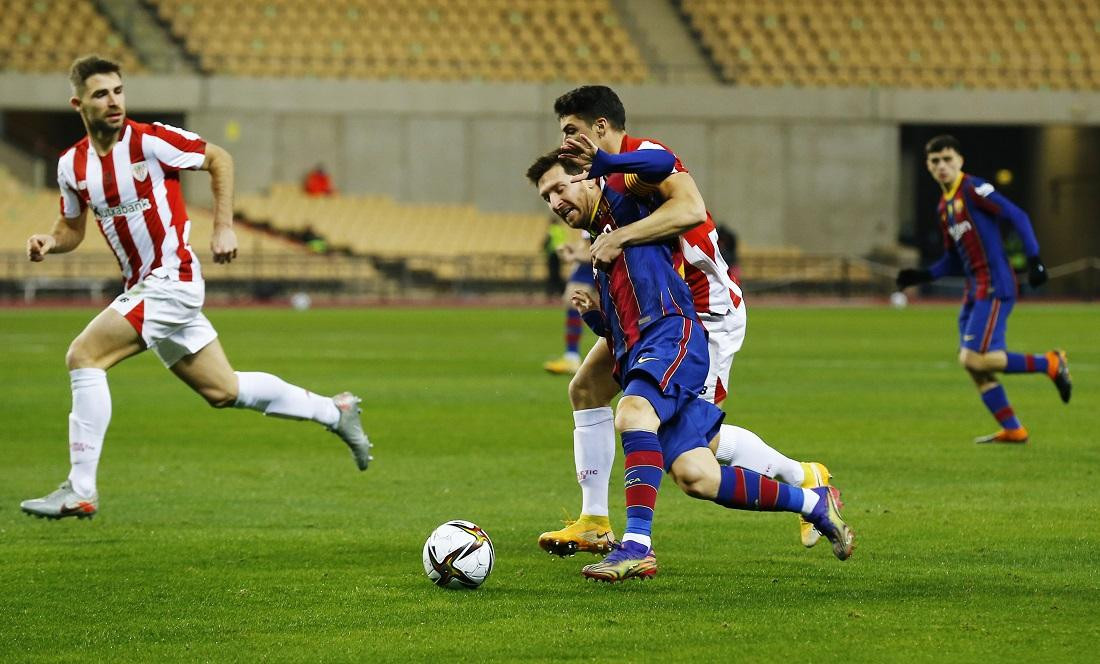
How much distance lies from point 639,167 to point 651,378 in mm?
797

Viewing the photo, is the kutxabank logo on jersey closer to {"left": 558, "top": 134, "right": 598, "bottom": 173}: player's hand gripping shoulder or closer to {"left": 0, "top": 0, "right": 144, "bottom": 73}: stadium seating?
{"left": 558, "top": 134, "right": 598, "bottom": 173}: player's hand gripping shoulder

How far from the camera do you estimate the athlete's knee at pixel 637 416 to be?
602 cm

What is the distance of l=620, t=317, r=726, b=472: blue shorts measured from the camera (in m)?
6.04

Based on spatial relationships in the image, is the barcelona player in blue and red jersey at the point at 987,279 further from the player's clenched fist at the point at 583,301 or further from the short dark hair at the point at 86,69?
the short dark hair at the point at 86,69

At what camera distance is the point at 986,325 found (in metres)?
11.7

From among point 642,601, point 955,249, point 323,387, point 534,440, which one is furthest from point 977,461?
point 323,387

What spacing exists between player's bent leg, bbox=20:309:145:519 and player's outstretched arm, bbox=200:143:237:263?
60 centimetres

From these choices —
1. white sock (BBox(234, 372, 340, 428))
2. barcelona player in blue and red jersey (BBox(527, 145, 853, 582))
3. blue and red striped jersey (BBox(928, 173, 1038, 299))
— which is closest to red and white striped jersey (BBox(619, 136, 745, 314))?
barcelona player in blue and red jersey (BBox(527, 145, 853, 582))

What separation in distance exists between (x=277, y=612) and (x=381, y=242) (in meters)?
31.9

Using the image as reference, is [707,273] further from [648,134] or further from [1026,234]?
[648,134]

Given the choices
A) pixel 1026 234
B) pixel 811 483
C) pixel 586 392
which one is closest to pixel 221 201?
pixel 586 392

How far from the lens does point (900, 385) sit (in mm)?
16156

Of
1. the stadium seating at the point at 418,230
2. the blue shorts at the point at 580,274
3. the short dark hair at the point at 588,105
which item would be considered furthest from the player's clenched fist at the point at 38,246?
the stadium seating at the point at 418,230

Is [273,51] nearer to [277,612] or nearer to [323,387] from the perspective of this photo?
[323,387]
